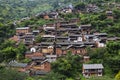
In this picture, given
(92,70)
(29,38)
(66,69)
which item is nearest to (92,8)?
(29,38)

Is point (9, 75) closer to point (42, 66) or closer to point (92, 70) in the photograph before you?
point (42, 66)

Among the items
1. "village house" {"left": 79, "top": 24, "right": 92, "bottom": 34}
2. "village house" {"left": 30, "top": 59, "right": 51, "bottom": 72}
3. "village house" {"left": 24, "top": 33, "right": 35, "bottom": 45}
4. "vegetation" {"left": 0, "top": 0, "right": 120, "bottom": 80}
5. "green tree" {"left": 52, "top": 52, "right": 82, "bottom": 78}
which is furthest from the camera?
"village house" {"left": 79, "top": 24, "right": 92, "bottom": 34}

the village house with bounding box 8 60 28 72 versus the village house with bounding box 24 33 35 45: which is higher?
the village house with bounding box 24 33 35 45

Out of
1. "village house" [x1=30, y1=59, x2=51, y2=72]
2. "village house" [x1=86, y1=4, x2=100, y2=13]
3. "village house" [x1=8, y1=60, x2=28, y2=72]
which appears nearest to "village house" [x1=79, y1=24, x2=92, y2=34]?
"village house" [x1=86, y1=4, x2=100, y2=13]

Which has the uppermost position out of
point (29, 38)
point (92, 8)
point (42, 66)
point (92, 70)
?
point (92, 8)

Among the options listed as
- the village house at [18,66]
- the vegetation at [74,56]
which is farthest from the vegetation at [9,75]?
the village house at [18,66]

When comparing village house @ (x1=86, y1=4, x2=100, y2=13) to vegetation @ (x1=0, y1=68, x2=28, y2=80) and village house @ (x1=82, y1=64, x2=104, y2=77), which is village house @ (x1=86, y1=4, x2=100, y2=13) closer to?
village house @ (x1=82, y1=64, x2=104, y2=77)

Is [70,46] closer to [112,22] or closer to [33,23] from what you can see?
[112,22]

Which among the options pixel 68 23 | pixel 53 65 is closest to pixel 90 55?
pixel 53 65

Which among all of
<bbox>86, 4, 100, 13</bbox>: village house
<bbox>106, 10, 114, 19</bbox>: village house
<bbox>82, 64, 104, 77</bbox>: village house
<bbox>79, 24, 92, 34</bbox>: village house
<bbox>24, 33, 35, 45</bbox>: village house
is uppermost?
<bbox>106, 10, 114, 19</bbox>: village house
